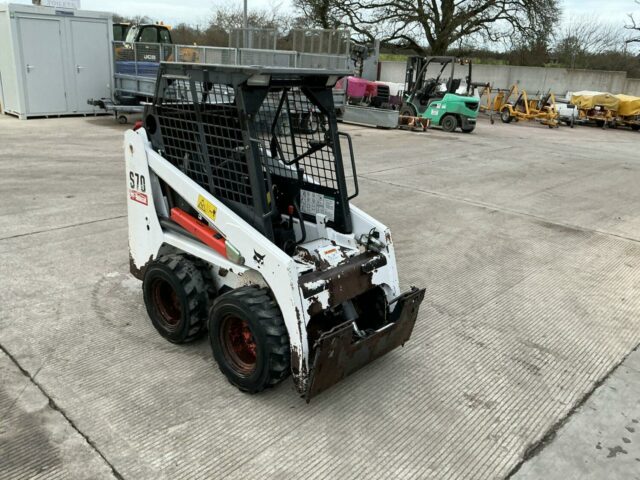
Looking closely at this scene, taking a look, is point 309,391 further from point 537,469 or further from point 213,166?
point 213,166

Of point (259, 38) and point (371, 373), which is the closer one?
point (371, 373)

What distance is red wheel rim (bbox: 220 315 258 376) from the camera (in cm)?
314

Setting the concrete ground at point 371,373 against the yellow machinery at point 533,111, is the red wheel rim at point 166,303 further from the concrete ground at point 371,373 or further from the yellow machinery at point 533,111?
the yellow machinery at point 533,111

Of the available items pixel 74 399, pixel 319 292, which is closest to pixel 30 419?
pixel 74 399

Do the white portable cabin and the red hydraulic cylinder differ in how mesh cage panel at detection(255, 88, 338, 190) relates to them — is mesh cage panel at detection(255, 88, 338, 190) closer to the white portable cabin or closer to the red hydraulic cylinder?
the red hydraulic cylinder

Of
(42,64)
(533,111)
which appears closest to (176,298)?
(42,64)

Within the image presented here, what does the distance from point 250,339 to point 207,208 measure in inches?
33.5

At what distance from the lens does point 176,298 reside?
365cm

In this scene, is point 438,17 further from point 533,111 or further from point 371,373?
point 371,373

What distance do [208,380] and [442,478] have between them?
4.89 feet

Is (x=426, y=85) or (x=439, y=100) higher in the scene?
(x=426, y=85)

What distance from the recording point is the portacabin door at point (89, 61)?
1340 cm

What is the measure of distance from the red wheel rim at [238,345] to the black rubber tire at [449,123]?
14772 millimetres

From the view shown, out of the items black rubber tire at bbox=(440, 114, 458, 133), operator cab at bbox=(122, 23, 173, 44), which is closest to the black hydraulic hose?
operator cab at bbox=(122, 23, 173, 44)
